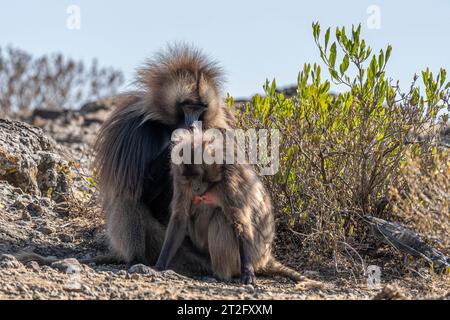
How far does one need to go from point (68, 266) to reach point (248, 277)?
1.19 meters

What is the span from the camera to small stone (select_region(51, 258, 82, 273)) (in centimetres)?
567

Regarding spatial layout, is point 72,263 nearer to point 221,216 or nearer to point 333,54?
point 221,216

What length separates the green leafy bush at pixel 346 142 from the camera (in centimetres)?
667

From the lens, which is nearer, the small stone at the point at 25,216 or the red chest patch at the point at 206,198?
the red chest patch at the point at 206,198

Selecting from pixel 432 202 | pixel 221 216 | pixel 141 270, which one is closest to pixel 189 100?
pixel 221 216

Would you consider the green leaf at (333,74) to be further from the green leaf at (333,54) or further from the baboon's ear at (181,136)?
the baboon's ear at (181,136)

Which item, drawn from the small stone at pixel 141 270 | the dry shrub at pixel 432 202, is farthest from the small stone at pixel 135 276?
the dry shrub at pixel 432 202

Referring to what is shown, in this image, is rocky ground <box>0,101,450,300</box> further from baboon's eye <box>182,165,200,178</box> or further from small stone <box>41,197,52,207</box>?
baboon's eye <box>182,165,200,178</box>

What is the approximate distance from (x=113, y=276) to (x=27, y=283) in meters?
0.64

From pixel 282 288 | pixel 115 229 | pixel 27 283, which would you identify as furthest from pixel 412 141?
pixel 27 283

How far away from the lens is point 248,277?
5820mm

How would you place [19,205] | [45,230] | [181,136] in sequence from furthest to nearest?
1. [19,205]
2. [45,230]
3. [181,136]

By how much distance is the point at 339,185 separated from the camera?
6930mm

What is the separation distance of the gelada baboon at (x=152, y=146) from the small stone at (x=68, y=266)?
671 mm
